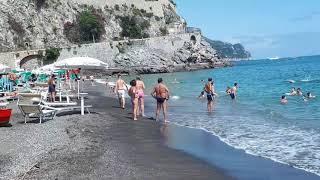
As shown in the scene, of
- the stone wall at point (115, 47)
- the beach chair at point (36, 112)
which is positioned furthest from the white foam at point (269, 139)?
the stone wall at point (115, 47)

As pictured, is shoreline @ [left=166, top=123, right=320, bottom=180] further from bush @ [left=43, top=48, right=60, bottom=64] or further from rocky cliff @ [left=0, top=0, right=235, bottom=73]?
rocky cliff @ [left=0, top=0, right=235, bottom=73]

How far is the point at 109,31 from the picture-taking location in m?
85.1

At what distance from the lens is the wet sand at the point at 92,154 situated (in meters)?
8.70

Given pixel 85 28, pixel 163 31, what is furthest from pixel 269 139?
pixel 163 31

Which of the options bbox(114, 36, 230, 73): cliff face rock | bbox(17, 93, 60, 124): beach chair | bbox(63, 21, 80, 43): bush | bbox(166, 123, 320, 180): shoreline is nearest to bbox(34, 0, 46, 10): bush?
bbox(63, 21, 80, 43): bush

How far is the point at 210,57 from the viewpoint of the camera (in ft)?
309

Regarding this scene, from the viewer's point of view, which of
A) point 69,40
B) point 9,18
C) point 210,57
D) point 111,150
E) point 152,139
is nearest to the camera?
point 111,150

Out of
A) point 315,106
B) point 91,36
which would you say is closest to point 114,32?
point 91,36

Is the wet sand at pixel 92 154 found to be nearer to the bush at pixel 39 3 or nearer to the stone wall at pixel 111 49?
the stone wall at pixel 111 49

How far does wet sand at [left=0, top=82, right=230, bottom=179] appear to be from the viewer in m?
8.70

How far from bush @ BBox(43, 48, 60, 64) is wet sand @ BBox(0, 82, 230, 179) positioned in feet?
168

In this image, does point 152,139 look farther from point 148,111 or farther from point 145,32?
point 145,32

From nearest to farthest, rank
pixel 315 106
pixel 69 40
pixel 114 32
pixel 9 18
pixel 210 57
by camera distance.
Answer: pixel 315 106
pixel 9 18
pixel 69 40
pixel 114 32
pixel 210 57

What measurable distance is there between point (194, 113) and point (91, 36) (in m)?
63.4
